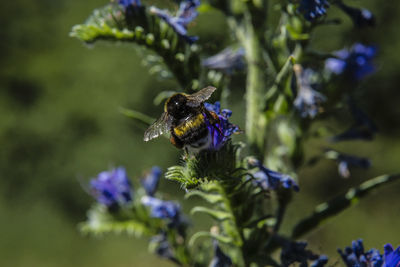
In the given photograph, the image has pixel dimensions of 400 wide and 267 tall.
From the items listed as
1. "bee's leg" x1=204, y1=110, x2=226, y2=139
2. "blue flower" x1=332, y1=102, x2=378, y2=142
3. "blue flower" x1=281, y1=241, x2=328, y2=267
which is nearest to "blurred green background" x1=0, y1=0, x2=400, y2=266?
"blue flower" x1=332, y1=102, x2=378, y2=142

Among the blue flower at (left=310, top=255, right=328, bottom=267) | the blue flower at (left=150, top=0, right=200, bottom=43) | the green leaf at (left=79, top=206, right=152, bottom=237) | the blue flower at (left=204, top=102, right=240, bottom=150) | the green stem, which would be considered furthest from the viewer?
the green leaf at (left=79, top=206, right=152, bottom=237)

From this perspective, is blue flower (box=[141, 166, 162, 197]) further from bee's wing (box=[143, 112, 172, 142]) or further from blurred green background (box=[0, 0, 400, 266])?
blurred green background (box=[0, 0, 400, 266])

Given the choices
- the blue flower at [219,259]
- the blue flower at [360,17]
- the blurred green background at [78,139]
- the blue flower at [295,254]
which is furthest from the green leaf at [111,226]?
the blurred green background at [78,139]

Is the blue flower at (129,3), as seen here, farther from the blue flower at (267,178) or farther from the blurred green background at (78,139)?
the blurred green background at (78,139)

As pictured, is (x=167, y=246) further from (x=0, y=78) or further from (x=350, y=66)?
(x=0, y=78)

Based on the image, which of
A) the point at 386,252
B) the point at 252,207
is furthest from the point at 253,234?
the point at 386,252

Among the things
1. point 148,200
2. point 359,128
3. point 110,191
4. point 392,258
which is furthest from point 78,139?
point 392,258

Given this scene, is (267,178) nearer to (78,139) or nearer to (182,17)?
(182,17)
